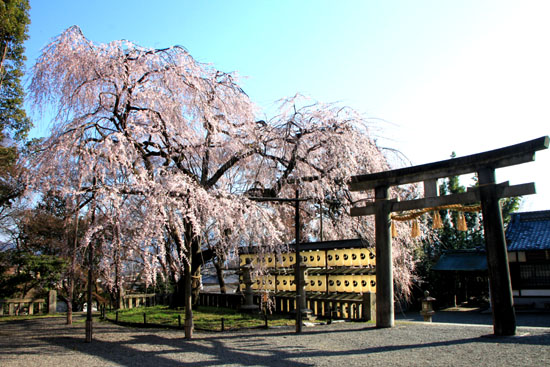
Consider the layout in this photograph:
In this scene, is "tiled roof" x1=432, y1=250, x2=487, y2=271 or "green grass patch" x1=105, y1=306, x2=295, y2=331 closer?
"green grass patch" x1=105, y1=306, x2=295, y2=331

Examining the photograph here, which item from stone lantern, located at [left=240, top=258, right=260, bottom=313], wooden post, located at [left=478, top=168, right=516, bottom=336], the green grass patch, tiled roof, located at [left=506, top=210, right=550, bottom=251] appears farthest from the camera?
tiled roof, located at [left=506, top=210, right=550, bottom=251]

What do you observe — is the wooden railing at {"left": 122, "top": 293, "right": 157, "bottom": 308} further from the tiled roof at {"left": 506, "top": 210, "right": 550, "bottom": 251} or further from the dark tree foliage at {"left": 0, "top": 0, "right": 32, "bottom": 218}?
the tiled roof at {"left": 506, "top": 210, "right": 550, "bottom": 251}

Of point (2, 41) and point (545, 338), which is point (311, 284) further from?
point (2, 41)

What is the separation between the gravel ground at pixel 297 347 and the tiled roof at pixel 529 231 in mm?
14025

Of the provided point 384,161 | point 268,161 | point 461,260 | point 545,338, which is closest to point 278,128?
point 268,161

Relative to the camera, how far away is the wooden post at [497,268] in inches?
316

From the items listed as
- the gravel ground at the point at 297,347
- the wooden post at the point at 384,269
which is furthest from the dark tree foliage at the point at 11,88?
the wooden post at the point at 384,269

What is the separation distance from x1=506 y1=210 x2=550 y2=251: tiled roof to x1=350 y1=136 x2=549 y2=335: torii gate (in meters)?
14.9

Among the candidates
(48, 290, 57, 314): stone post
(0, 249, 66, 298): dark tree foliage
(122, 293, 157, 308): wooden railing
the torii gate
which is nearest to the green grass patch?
(0, 249, 66, 298): dark tree foliage

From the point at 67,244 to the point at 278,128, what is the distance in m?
9.25

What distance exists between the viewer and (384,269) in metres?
10.0

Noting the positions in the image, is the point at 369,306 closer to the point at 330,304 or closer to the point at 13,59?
the point at 330,304

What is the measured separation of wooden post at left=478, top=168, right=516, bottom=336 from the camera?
8.04 m

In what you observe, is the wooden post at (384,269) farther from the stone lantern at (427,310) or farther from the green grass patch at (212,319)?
the stone lantern at (427,310)
